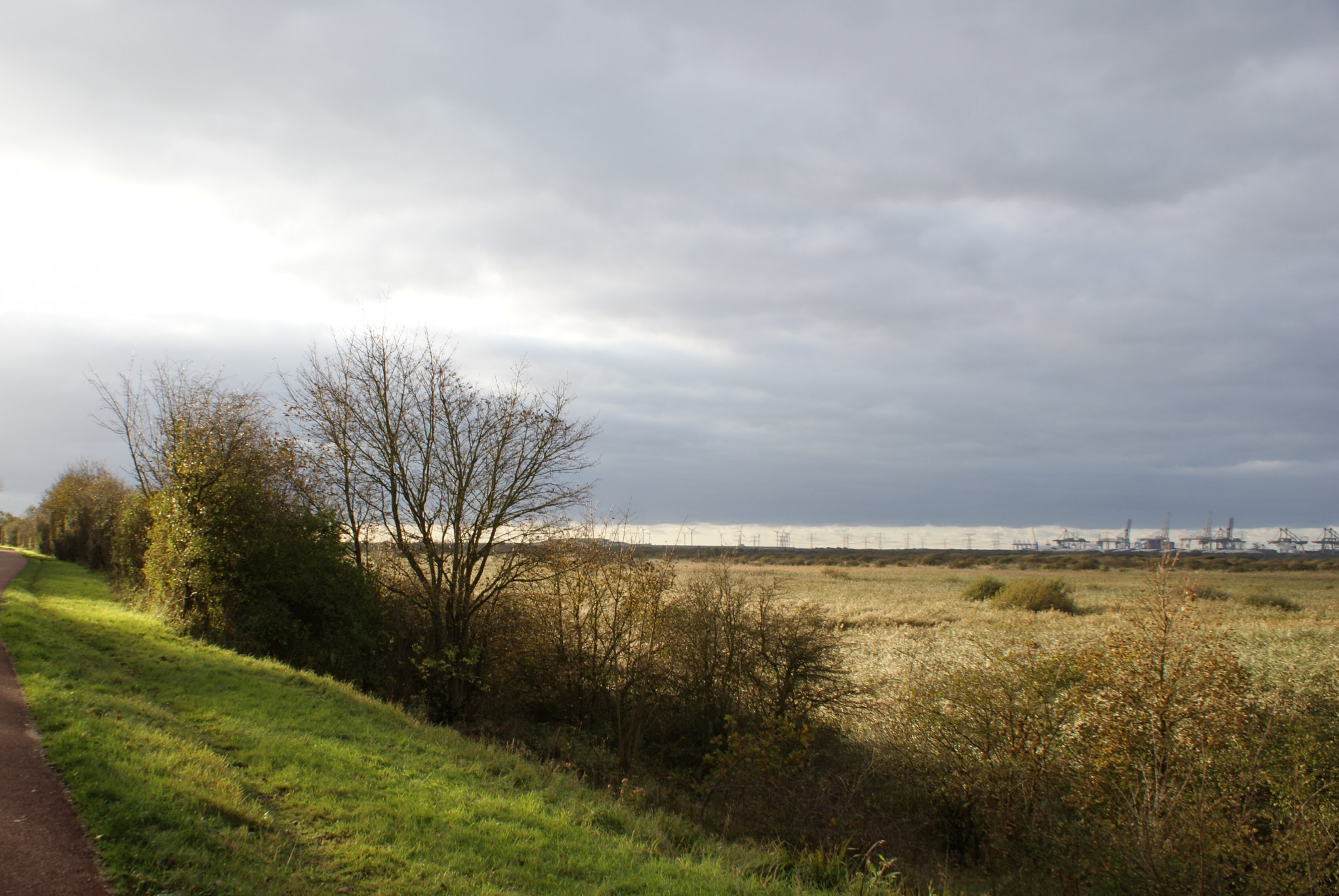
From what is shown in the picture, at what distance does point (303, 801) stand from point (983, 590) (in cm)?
4831

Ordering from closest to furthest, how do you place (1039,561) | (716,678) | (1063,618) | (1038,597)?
(716,678) < (1063,618) < (1038,597) < (1039,561)

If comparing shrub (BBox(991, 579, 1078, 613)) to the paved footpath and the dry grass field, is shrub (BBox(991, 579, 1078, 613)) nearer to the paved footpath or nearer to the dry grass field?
the dry grass field

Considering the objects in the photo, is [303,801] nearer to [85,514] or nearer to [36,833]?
[36,833]

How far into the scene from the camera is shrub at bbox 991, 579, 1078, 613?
39.9 metres

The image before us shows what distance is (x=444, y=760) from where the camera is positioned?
11078 millimetres

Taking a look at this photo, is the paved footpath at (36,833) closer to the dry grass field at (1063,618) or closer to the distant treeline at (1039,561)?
the dry grass field at (1063,618)

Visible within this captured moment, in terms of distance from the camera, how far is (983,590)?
4788cm

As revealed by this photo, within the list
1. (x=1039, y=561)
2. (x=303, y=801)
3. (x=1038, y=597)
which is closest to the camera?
(x=303, y=801)

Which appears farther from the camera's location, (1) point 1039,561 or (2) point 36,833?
(1) point 1039,561

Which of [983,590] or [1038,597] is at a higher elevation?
[1038,597]

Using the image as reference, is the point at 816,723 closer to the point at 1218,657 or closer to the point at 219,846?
the point at 1218,657

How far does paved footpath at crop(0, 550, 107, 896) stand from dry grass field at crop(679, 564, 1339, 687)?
1434 centimetres

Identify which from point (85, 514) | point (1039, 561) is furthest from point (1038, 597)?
point (1039, 561)

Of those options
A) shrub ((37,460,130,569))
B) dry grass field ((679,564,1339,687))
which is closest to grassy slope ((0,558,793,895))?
dry grass field ((679,564,1339,687))
